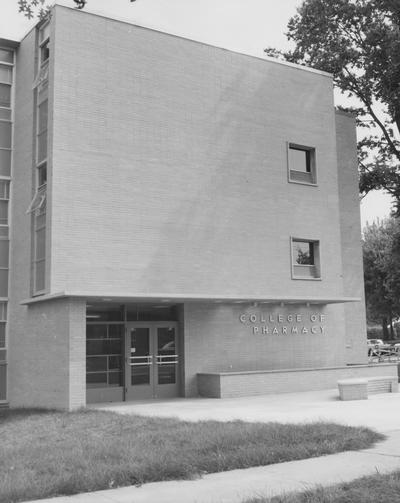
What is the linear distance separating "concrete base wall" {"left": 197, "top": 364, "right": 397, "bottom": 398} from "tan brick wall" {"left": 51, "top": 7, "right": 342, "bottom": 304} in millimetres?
2995

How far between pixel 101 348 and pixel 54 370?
2190mm

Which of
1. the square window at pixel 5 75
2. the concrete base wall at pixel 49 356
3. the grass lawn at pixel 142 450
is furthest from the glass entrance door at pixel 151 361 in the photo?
the square window at pixel 5 75

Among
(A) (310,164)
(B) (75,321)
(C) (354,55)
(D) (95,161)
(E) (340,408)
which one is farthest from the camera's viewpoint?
(C) (354,55)

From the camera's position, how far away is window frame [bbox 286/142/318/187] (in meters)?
27.1

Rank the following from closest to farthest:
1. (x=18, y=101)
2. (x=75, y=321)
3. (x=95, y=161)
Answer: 1. (x=75, y=321)
2. (x=95, y=161)
3. (x=18, y=101)

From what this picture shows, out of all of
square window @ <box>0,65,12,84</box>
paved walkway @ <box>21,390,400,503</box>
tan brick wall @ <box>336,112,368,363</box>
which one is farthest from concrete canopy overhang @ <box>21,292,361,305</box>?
square window @ <box>0,65,12,84</box>

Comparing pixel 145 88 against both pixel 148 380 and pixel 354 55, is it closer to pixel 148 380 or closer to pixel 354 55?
pixel 148 380

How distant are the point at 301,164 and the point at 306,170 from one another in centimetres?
33

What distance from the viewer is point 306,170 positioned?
27953 mm

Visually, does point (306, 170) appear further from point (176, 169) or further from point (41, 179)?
point (41, 179)

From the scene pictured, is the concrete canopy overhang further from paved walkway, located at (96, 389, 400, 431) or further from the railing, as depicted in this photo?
paved walkway, located at (96, 389, 400, 431)

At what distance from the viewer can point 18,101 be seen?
25.5 metres

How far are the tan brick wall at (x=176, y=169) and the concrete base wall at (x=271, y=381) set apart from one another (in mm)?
2995

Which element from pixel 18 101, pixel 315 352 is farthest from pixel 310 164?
pixel 18 101
